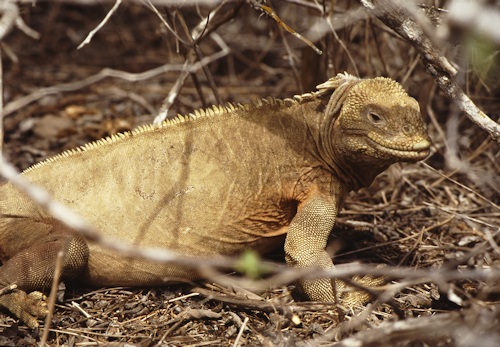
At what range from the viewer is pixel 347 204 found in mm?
6035

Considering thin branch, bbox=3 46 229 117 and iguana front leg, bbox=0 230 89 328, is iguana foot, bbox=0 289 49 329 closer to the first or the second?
iguana front leg, bbox=0 230 89 328

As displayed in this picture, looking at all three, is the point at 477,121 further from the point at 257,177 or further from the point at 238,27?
the point at 238,27

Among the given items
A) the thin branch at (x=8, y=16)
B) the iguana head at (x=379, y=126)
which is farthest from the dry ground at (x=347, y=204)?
the thin branch at (x=8, y=16)

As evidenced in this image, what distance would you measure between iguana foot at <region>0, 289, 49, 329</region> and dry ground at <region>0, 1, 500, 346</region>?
0.08 meters

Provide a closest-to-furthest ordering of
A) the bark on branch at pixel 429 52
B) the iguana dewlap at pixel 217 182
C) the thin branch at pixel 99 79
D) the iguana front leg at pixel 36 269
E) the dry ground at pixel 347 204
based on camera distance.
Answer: the dry ground at pixel 347 204
the bark on branch at pixel 429 52
the iguana front leg at pixel 36 269
the iguana dewlap at pixel 217 182
the thin branch at pixel 99 79

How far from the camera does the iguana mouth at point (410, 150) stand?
14.2 feet

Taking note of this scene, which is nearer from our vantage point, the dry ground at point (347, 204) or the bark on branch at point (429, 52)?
the dry ground at point (347, 204)

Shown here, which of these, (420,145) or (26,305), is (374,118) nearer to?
(420,145)

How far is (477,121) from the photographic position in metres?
4.15

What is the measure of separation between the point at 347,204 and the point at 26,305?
3180 mm

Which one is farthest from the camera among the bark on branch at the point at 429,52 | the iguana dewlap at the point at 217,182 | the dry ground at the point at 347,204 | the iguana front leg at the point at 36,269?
the iguana dewlap at the point at 217,182

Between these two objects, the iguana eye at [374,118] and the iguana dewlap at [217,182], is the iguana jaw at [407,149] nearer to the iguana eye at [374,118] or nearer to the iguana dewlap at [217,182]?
the iguana dewlap at [217,182]

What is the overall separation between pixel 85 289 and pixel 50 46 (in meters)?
5.92

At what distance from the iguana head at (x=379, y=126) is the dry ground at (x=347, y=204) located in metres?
0.35
